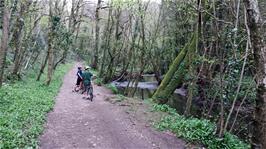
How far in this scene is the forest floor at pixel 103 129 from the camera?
437 inches

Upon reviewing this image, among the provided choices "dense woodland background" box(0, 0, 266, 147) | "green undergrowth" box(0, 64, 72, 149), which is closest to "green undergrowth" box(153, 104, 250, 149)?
"dense woodland background" box(0, 0, 266, 147)

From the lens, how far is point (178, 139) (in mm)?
12500

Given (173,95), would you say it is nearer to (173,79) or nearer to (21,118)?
(173,79)

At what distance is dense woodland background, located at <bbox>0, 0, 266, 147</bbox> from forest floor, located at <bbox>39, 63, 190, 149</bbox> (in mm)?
2239

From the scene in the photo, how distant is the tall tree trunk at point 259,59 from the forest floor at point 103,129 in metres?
4.40

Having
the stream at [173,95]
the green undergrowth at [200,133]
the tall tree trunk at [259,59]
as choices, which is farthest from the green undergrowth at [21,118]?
the stream at [173,95]

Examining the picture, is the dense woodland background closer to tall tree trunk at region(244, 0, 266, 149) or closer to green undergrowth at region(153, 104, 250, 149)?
tall tree trunk at region(244, 0, 266, 149)

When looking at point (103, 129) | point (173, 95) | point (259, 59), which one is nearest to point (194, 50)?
point (103, 129)

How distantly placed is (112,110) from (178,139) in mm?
4990

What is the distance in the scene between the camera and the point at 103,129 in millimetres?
12766

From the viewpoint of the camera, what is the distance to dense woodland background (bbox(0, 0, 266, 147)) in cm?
1091

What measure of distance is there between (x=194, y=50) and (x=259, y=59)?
9.78 meters

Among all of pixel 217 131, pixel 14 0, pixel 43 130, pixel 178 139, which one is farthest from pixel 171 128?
pixel 14 0

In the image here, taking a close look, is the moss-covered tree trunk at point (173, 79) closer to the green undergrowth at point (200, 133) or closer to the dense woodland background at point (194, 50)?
the dense woodland background at point (194, 50)
